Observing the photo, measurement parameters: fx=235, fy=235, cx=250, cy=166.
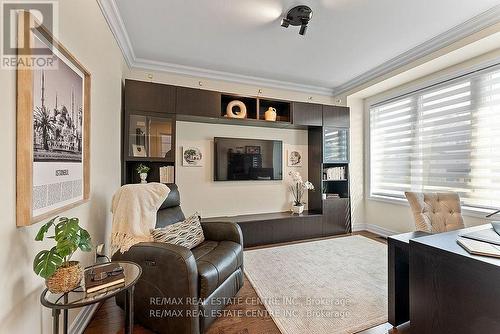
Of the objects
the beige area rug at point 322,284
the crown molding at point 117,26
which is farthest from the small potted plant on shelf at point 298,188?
the crown molding at point 117,26

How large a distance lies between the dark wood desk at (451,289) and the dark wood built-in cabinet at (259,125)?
2.21 meters

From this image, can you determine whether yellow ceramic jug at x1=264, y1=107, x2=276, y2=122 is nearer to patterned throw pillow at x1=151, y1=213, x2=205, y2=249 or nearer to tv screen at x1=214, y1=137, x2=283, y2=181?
tv screen at x1=214, y1=137, x2=283, y2=181

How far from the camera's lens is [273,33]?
2.61 metres

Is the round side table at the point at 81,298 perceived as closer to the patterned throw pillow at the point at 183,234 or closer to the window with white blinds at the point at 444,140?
the patterned throw pillow at the point at 183,234

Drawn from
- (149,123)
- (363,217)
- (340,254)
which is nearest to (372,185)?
(363,217)

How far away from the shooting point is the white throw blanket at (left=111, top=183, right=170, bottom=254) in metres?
1.82

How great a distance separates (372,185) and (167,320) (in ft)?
12.8

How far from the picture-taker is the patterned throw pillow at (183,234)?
6.06 feet

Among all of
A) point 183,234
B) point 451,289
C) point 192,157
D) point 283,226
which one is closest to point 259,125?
point 192,157

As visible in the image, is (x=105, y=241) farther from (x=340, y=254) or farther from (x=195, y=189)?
(x=340, y=254)

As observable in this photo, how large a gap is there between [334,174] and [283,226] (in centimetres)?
133

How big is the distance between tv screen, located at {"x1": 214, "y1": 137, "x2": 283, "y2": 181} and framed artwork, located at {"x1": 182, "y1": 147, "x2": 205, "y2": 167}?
0.23 metres

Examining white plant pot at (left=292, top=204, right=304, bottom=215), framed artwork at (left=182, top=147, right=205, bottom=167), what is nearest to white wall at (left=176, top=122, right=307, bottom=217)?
framed artwork at (left=182, top=147, right=205, bottom=167)

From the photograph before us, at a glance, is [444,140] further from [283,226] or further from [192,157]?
[192,157]
